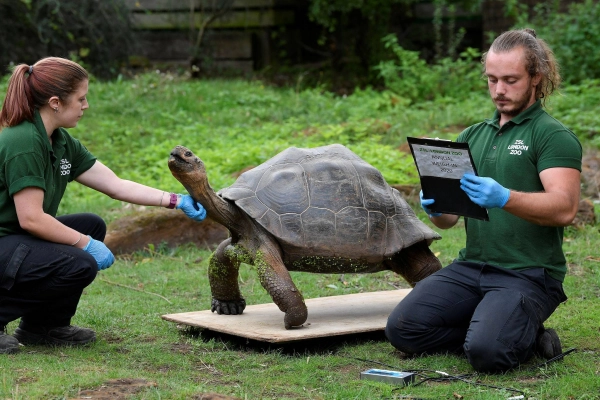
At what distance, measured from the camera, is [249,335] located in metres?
4.34

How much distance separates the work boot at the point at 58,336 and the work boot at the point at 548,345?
2353 millimetres

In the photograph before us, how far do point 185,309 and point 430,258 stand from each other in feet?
5.39

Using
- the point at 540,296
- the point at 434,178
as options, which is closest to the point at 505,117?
the point at 434,178

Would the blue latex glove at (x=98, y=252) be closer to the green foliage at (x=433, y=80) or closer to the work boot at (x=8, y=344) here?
the work boot at (x=8, y=344)

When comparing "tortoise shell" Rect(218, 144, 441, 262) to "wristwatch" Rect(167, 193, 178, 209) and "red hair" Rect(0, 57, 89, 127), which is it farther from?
"red hair" Rect(0, 57, 89, 127)

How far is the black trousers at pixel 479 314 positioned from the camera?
3.91 meters

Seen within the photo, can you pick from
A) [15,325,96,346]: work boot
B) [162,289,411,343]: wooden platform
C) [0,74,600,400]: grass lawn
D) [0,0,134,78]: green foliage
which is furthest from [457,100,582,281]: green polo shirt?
[0,0,134,78]: green foliage

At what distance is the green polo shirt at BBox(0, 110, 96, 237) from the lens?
13.4 ft

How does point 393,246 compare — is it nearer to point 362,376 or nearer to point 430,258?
point 430,258

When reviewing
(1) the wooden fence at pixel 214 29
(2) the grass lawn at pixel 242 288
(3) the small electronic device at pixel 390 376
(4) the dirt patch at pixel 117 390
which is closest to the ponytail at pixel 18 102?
(2) the grass lawn at pixel 242 288

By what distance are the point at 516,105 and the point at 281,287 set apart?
153cm

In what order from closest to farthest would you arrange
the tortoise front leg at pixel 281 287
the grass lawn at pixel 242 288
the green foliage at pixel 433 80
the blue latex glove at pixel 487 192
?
the grass lawn at pixel 242 288 < the blue latex glove at pixel 487 192 < the tortoise front leg at pixel 281 287 < the green foliage at pixel 433 80

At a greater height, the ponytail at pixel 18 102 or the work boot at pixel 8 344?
the ponytail at pixel 18 102

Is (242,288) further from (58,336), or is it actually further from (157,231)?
(58,336)
